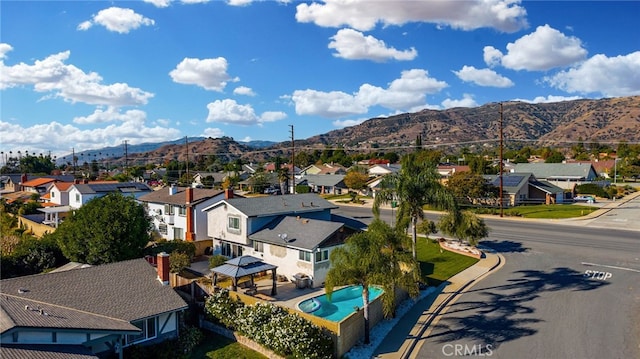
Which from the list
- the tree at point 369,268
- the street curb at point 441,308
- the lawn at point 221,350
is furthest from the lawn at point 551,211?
the lawn at point 221,350

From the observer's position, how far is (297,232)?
35.3 metres

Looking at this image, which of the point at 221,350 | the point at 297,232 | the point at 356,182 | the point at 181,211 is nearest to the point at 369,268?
the point at 221,350

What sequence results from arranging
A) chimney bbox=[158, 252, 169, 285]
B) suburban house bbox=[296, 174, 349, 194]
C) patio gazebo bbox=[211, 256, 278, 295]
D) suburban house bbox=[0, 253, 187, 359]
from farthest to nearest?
1. suburban house bbox=[296, 174, 349, 194]
2. patio gazebo bbox=[211, 256, 278, 295]
3. chimney bbox=[158, 252, 169, 285]
4. suburban house bbox=[0, 253, 187, 359]

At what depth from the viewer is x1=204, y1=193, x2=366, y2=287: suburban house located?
32812 millimetres

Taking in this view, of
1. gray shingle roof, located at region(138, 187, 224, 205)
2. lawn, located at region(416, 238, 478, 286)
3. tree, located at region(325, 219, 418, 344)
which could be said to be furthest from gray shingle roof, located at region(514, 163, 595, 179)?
tree, located at region(325, 219, 418, 344)

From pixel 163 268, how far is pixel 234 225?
539 inches

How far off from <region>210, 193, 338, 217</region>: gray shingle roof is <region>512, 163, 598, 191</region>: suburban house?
216 ft

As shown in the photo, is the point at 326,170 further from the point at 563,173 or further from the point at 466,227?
the point at 466,227

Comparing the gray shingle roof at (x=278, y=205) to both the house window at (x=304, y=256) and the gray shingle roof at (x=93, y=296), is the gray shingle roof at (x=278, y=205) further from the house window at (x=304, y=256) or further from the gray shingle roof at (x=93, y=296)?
the gray shingle roof at (x=93, y=296)

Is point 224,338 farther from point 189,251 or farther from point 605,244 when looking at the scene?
point 605,244

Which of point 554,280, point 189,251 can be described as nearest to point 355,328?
point 554,280

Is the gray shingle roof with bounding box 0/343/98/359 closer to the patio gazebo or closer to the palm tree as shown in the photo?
the patio gazebo

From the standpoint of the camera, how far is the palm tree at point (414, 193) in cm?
3394

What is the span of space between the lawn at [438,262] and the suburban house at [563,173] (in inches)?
2347
